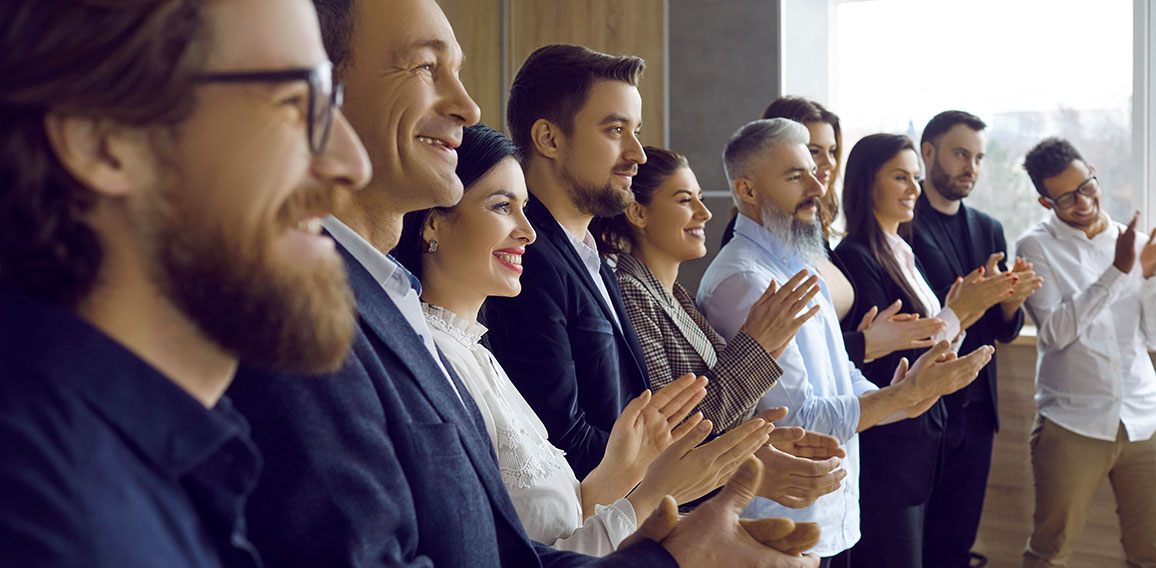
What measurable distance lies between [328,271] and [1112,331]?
11.1 feet

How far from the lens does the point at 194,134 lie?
1.91 ft

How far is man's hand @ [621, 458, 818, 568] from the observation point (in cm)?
109

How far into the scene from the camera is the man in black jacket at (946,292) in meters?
3.31

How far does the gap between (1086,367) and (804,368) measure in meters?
1.69

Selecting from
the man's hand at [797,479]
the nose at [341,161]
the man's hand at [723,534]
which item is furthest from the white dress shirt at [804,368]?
the nose at [341,161]

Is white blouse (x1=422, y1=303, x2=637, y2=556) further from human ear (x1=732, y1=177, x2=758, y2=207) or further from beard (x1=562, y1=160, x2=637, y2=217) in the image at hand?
human ear (x1=732, y1=177, x2=758, y2=207)

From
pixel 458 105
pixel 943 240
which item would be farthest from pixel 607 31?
pixel 458 105

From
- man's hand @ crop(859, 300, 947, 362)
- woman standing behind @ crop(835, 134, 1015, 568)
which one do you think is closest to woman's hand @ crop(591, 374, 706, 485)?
woman standing behind @ crop(835, 134, 1015, 568)

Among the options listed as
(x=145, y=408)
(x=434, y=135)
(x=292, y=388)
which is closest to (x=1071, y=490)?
(x=434, y=135)

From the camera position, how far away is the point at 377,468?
85 cm

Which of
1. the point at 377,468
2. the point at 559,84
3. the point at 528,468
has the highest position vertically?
the point at 559,84

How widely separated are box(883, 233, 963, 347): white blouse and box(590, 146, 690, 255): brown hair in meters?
1.05

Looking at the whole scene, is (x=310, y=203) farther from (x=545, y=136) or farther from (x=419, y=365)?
(x=545, y=136)

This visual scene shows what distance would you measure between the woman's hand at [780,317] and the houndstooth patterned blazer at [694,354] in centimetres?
2
